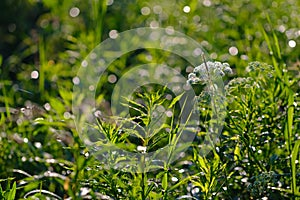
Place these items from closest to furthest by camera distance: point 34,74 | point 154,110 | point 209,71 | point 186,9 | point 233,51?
point 209,71 < point 154,110 < point 233,51 < point 34,74 < point 186,9

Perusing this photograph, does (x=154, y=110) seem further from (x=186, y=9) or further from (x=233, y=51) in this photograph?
(x=186, y=9)

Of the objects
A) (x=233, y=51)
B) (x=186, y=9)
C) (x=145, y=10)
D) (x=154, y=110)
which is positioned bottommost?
(x=154, y=110)

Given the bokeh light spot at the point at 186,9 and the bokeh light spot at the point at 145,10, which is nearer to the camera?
the bokeh light spot at the point at 186,9

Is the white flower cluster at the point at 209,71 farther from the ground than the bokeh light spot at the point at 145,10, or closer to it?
closer to it

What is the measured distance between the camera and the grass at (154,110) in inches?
70.7

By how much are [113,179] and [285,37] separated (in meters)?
1.51

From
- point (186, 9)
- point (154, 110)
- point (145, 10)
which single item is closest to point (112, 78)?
point (186, 9)

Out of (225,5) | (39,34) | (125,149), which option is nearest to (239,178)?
(125,149)

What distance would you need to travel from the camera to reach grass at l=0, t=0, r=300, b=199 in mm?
1796

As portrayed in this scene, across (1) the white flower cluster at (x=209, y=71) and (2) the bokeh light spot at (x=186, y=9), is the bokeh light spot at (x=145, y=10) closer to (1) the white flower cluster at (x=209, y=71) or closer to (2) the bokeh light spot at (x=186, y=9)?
(2) the bokeh light spot at (x=186, y=9)

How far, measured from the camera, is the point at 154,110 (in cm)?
193

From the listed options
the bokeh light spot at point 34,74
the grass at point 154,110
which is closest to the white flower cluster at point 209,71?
the grass at point 154,110

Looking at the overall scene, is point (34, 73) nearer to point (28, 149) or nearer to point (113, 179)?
point (28, 149)

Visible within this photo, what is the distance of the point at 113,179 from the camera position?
1.76 meters
